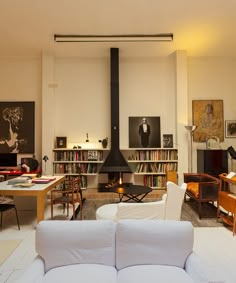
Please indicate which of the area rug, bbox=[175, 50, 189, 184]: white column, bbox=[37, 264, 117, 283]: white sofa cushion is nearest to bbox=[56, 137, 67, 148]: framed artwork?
bbox=[175, 50, 189, 184]: white column

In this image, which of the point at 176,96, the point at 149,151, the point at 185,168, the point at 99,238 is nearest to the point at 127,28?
the point at 176,96

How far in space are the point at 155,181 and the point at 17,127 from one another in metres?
4.22

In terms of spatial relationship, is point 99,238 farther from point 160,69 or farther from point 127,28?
point 160,69

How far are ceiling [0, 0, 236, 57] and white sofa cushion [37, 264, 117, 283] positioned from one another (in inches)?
163

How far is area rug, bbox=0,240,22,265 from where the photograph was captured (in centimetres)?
309

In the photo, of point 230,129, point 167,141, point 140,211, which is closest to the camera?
point 140,211

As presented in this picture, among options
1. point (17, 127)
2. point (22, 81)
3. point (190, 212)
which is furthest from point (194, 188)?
point (22, 81)

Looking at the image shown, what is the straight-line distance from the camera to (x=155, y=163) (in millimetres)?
6918

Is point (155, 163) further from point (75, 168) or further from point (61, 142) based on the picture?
point (61, 142)

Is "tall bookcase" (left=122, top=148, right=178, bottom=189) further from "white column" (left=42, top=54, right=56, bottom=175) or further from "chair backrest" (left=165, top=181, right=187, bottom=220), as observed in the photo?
"chair backrest" (left=165, top=181, right=187, bottom=220)

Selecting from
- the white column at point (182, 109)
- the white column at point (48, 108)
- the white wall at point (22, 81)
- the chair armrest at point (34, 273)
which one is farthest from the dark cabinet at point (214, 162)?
the chair armrest at point (34, 273)

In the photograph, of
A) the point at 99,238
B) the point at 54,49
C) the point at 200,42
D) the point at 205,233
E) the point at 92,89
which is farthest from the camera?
the point at 92,89

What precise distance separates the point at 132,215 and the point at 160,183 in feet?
12.7

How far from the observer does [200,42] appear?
616 centimetres
